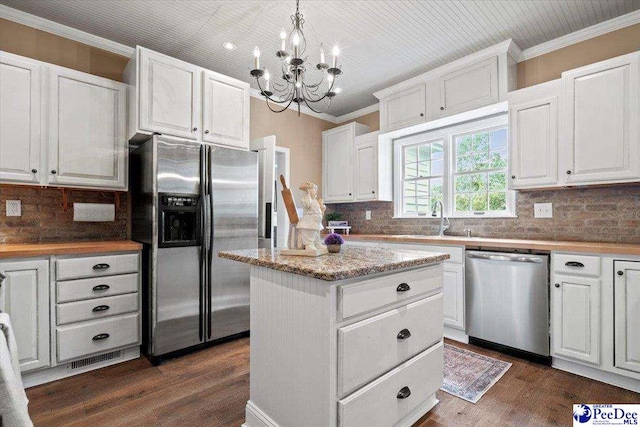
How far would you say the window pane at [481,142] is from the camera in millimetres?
3570

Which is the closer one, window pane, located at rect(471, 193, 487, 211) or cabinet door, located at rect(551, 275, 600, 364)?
cabinet door, located at rect(551, 275, 600, 364)

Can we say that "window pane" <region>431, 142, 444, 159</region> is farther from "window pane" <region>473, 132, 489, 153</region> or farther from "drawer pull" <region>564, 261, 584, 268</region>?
"drawer pull" <region>564, 261, 584, 268</region>

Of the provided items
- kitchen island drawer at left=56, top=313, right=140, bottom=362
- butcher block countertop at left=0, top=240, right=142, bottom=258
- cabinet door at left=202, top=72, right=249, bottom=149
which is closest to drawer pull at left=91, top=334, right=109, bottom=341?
kitchen island drawer at left=56, top=313, right=140, bottom=362

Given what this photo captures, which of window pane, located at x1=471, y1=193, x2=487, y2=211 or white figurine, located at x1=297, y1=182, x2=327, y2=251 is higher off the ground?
window pane, located at x1=471, y1=193, x2=487, y2=211

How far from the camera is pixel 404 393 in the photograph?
5.47 ft

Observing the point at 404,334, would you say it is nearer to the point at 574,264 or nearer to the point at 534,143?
the point at 574,264

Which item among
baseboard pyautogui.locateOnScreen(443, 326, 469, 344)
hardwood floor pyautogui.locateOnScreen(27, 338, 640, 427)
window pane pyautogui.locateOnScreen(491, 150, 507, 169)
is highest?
window pane pyautogui.locateOnScreen(491, 150, 507, 169)

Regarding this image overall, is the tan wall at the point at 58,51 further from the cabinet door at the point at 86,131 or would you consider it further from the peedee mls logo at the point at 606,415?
the peedee mls logo at the point at 606,415

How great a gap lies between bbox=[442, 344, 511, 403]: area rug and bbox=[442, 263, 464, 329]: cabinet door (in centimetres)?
27

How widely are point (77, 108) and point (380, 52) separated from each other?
9.14 feet

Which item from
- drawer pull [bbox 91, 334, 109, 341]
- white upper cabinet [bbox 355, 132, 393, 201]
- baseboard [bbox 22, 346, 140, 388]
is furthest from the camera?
white upper cabinet [bbox 355, 132, 393, 201]

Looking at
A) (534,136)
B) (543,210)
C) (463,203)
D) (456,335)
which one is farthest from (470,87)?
(456,335)

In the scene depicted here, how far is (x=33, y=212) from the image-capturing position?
2693 mm

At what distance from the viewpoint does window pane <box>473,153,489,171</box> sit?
3.57 metres
